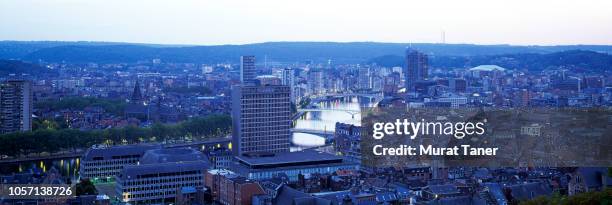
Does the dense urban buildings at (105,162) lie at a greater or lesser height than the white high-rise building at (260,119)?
lesser

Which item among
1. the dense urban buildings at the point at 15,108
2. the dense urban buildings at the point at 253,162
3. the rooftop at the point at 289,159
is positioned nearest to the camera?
the dense urban buildings at the point at 253,162

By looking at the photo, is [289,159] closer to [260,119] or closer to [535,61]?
[260,119]

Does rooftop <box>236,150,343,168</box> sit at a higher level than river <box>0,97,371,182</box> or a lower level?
higher

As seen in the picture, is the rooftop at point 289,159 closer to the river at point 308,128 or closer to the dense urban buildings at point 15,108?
the river at point 308,128

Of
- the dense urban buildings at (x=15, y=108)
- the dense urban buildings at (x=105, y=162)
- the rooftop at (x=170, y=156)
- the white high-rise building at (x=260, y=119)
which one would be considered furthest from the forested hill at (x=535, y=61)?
the rooftop at (x=170, y=156)

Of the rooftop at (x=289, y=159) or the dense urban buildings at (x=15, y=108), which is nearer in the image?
the rooftop at (x=289, y=159)

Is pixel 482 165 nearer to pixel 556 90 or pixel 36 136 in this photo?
pixel 36 136

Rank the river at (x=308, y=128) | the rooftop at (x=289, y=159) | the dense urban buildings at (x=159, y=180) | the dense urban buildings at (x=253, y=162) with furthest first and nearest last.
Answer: the river at (x=308, y=128) < the rooftop at (x=289, y=159) < the dense urban buildings at (x=159, y=180) < the dense urban buildings at (x=253, y=162)

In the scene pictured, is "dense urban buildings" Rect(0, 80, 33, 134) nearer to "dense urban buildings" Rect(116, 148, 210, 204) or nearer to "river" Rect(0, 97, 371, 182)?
"river" Rect(0, 97, 371, 182)

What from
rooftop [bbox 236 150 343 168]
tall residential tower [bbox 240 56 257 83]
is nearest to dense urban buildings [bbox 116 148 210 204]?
rooftop [bbox 236 150 343 168]

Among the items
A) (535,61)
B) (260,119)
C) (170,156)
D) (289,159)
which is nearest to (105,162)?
(170,156)
